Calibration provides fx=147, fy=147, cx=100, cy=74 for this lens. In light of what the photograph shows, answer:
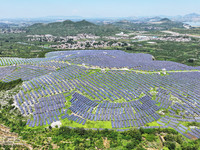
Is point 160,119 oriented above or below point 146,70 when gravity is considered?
below

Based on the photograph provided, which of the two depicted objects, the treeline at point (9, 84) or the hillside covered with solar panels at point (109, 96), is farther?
the treeline at point (9, 84)

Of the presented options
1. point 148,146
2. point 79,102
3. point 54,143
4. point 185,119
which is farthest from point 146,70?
point 54,143

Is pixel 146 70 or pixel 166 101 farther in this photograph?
pixel 146 70

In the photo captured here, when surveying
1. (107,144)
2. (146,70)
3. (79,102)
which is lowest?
(107,144)

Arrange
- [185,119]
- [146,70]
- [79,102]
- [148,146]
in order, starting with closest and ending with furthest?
[148,146], [185,119], [79,102], [146,70]

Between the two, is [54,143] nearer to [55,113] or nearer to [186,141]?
[55,113]

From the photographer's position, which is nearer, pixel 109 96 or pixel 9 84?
pixel 109 96

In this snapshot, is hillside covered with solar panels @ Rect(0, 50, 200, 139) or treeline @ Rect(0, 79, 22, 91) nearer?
hillside covered with solar panels @ Rect(0, 50, 200, 139)

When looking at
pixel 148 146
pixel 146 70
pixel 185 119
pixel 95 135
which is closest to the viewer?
pixel 148 146
